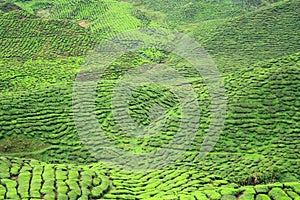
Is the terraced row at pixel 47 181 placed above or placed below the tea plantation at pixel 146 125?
below

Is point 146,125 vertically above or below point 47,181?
above

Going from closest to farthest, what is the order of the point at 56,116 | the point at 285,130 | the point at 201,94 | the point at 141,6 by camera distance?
the point at 285,130 → the point at 56,116 → the point at 201,94 → the point at 141,6

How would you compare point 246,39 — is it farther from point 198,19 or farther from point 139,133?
point 139,133

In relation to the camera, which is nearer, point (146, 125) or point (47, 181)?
point (47, 181)

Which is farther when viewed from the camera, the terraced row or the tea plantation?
the tea plantation

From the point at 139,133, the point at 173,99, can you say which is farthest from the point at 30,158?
the point at 173,99

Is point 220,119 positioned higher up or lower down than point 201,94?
lower down

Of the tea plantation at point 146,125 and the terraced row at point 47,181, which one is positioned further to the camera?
the tea plantation at point 146,125

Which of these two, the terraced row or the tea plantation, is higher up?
the tea plantation
